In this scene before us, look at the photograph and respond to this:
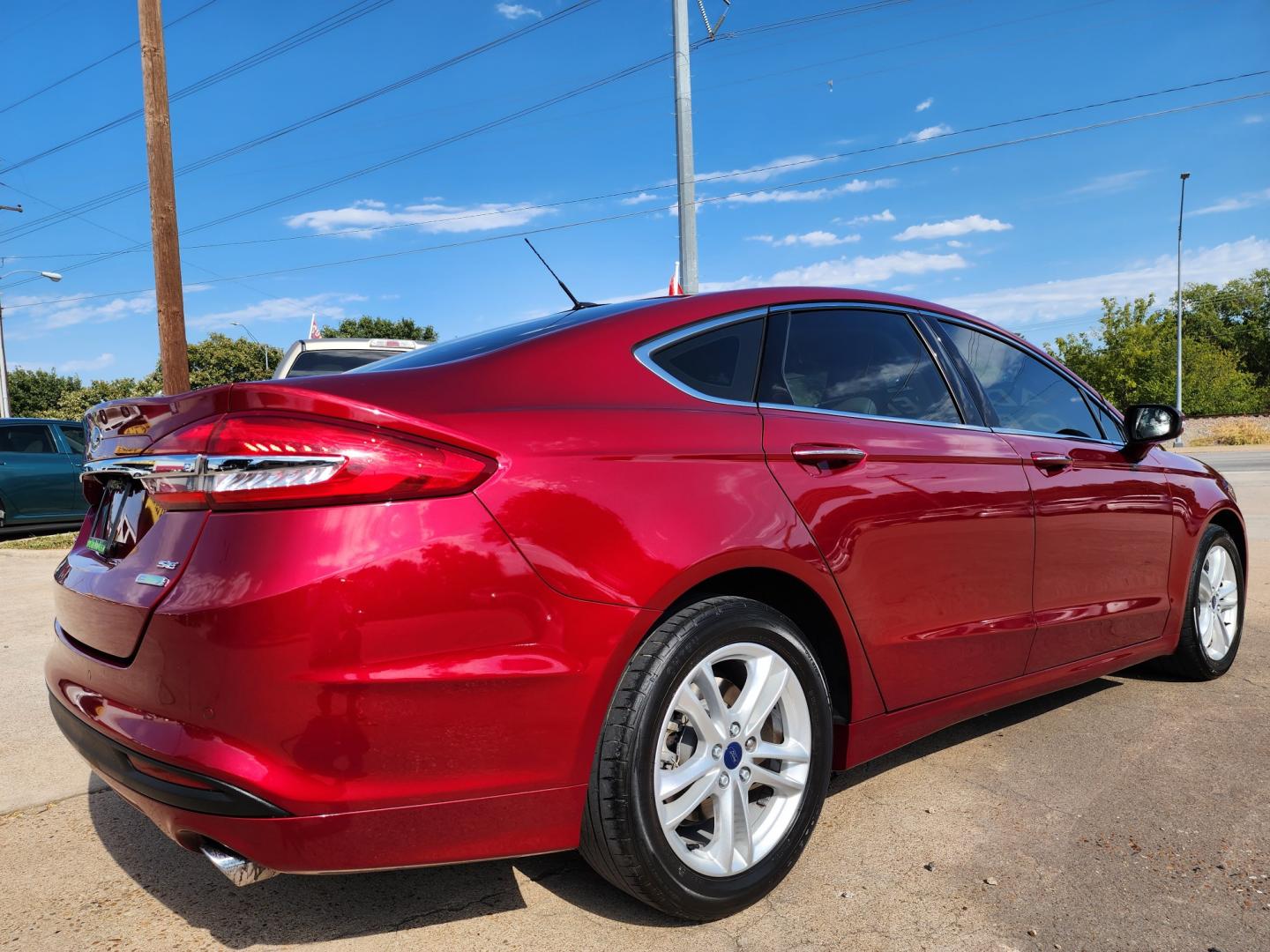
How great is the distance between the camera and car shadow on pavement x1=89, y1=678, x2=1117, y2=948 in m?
2.25

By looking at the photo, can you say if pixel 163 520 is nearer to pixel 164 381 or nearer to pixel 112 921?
pixel 112 921

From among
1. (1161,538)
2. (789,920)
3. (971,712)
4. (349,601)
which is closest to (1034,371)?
(1161,538)

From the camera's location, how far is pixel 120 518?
222 centimetres

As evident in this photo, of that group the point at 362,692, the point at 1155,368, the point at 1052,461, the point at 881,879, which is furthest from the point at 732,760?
the point at 1155,368

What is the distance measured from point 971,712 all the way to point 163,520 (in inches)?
95.4

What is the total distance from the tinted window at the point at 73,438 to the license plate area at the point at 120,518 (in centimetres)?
1274

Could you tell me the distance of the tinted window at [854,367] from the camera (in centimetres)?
262

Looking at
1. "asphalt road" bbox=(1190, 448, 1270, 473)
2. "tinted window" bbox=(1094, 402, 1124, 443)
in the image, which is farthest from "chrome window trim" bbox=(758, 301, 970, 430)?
"asphalt road" bbox=(1190, 448, 1270, 473)

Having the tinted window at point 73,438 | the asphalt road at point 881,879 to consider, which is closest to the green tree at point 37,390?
the tinted window at point 73,438

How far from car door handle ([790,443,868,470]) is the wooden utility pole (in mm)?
8661

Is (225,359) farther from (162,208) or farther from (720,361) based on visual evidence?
(720,361)

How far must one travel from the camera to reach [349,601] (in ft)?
5.78

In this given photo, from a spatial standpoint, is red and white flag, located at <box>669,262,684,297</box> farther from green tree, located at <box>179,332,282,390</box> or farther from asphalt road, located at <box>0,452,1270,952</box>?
green tree, located at <box>179,332,282,390</box>

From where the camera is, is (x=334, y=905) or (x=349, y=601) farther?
(x=334, y=905)
